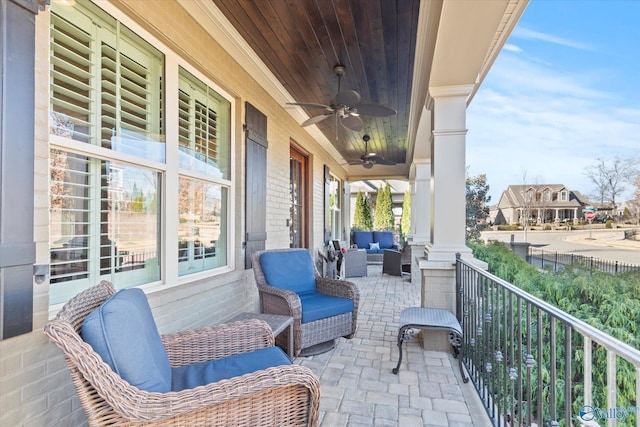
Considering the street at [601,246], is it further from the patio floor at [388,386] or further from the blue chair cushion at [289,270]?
the blue chair cushion at [289,270]

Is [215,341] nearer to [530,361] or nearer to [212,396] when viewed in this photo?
[212,396]

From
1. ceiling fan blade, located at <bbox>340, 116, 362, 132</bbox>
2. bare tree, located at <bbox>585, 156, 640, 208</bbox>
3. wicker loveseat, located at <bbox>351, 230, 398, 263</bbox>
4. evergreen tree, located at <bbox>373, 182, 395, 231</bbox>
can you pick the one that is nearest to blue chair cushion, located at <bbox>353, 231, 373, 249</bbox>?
wicker loveseat, located at <bbox>351, 230, 398, 263</bbox>

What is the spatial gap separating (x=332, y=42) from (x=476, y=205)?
367 inches

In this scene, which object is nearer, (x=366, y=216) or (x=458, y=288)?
(x=458, y=288)

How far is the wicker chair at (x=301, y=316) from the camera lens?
8.58 feet

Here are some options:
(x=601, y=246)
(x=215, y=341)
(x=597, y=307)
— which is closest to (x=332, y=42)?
(x=215, y=341)

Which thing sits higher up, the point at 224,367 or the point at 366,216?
the point at 366,216

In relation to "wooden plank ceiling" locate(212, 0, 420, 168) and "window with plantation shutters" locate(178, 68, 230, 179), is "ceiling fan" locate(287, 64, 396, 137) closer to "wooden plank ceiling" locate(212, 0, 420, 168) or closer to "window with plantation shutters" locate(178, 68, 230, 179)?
"wooden plank ceiling" locate(212, 0, 420, 168)

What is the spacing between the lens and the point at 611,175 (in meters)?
17.0

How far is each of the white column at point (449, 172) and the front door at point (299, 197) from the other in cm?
280

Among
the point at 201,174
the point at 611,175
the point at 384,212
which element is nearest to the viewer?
the point at 201,174

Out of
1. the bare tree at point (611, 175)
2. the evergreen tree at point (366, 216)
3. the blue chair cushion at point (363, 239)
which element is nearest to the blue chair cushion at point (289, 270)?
the blue chair cushion at point (363, 239)

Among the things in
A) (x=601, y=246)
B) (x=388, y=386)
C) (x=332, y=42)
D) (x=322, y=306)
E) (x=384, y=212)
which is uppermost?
(x=332, y=42)

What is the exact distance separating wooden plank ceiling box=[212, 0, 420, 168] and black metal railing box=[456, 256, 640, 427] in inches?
81.1
